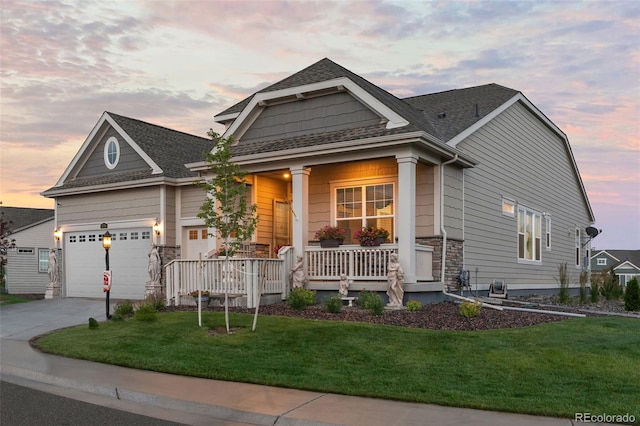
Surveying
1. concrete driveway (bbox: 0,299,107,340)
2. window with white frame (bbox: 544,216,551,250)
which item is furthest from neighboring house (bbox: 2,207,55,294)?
window with white frame (bbox: 544,216,551,250)

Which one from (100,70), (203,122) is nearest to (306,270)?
(100,70)

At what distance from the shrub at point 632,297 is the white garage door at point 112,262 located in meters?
15.2

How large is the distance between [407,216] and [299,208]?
308cm

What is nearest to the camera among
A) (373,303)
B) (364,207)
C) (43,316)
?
(373,303)

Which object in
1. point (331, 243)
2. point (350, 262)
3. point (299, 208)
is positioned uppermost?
point (299, 208)

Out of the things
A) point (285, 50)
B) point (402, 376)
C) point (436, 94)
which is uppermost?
point (285, 50)

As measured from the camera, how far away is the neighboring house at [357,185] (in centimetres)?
1408

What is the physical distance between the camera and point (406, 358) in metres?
8.64

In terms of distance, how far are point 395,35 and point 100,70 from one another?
9240 millimetres

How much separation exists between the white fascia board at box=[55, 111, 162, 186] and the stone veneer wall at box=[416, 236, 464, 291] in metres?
10.1

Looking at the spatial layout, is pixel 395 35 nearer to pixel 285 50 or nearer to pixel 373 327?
pixel 285 50

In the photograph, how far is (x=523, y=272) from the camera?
19.5m

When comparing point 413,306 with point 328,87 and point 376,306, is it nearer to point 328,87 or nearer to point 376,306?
point 376,306

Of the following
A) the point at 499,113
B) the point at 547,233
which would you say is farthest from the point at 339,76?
the point at 547,233
